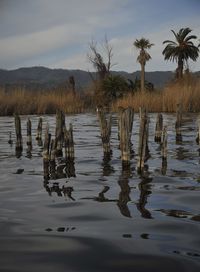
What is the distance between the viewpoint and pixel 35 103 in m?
26.3

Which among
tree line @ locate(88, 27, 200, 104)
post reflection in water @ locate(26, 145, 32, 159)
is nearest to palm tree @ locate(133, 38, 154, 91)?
tree line @ locate(88, 27, 200, 104)

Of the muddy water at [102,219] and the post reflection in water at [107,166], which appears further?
the post reflection in water at [107,166]

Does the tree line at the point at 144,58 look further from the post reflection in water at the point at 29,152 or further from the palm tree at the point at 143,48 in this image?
the post reflection in water at the point at 29,152

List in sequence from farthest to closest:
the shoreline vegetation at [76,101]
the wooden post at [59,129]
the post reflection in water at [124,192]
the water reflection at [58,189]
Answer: the shoreline vegetation at [76,101] → the wooden post at [59,129] → the water reflection at [58,189] → the post reflection in water at [124,192]

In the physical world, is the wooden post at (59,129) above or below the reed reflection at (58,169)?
above

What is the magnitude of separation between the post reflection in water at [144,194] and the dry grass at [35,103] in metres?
19.2

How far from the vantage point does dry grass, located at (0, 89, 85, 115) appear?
82.4 ft

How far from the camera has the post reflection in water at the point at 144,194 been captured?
3852mm

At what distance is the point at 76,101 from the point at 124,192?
24.1 metres

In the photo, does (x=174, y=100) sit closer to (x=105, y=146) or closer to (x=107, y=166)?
(x=105, y=146)

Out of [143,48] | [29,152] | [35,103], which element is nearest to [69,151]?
[29,152]

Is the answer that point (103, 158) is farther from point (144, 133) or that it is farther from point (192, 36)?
point (192, 36)

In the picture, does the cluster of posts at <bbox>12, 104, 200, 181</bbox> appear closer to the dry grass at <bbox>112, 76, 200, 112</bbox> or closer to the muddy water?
the muddy water

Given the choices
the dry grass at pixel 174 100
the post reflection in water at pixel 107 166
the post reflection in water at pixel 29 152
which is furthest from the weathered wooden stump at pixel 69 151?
the dry grass at pixel 174 100
